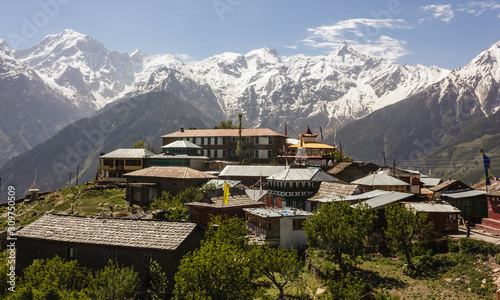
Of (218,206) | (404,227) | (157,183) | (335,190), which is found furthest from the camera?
(157,183)

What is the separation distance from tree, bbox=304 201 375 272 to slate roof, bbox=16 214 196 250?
1399 centimetres

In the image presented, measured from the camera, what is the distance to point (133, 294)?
32500mm

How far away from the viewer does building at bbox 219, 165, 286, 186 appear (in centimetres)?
8188

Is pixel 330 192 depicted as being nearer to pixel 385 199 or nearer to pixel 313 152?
pixel 385 199

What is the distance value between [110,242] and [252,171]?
50480 mm

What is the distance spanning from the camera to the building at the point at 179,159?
292ft

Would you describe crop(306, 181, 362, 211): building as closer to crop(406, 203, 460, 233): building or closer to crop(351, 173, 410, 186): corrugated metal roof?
crop(351, 173, 410, 186): corrugated metal roof

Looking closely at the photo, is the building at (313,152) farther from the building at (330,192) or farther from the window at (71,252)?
the window at (71,252)

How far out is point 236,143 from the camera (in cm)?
11981

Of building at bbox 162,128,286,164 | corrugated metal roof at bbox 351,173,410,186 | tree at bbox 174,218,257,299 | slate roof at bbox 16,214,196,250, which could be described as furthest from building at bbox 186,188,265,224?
building at bbox 162,128,286,164

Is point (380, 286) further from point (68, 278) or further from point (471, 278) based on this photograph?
point (68, 278)

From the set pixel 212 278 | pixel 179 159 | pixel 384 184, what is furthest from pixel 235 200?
pixel 212 278

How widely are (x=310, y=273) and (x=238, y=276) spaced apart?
1623cm

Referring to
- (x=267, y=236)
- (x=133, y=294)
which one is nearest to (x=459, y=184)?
(x=267, y=236)
